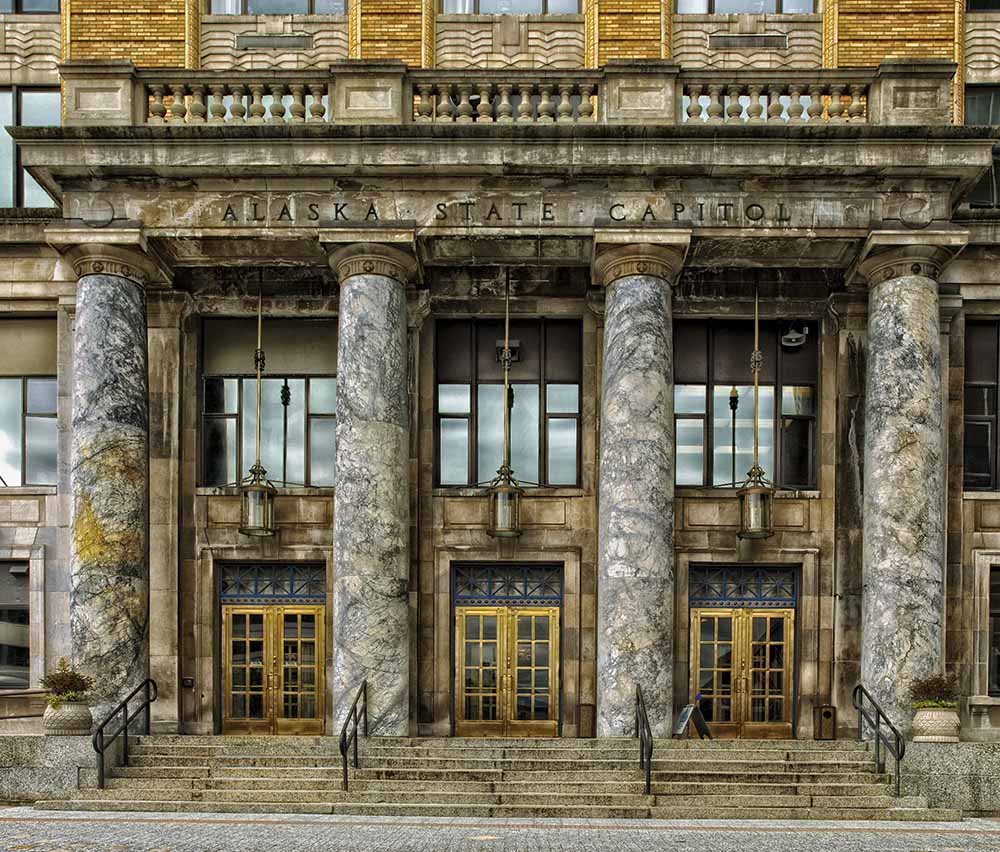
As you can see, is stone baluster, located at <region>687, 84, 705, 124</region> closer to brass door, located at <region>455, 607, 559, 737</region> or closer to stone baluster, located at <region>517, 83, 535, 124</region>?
stone baluster, located at <region>517, 83, 535, 124</region>

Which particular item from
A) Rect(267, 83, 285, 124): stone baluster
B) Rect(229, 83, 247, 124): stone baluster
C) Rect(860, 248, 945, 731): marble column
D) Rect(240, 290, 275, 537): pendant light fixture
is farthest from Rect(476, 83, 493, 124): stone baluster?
Rect(860, 248, 945, 731): marble column

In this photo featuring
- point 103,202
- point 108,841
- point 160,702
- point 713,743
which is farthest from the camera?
point 160,702

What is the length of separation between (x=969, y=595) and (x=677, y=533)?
4.58m

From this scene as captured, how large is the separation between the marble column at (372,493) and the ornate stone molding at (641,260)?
115 inches

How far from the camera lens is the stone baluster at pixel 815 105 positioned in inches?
606

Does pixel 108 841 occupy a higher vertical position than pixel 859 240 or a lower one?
lower

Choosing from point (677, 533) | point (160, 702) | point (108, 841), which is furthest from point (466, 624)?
point (108, 841)

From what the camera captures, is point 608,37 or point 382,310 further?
point 608,37

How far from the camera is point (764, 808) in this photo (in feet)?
43.2

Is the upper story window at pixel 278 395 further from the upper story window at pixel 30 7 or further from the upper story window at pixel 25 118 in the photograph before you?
the upper story window at pixel 30 7

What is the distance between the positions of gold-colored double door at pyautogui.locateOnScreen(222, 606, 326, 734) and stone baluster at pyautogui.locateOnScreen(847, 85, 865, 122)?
10.9m

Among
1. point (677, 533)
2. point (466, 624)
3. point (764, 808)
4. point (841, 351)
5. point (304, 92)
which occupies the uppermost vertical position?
point (304, 92)

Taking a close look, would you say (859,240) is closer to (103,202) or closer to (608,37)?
(608,37)

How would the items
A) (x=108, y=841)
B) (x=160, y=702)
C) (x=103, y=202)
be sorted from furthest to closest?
1. (x=160, y=702)
2. (x=103, y=202)
3. (x=108, y=841)
